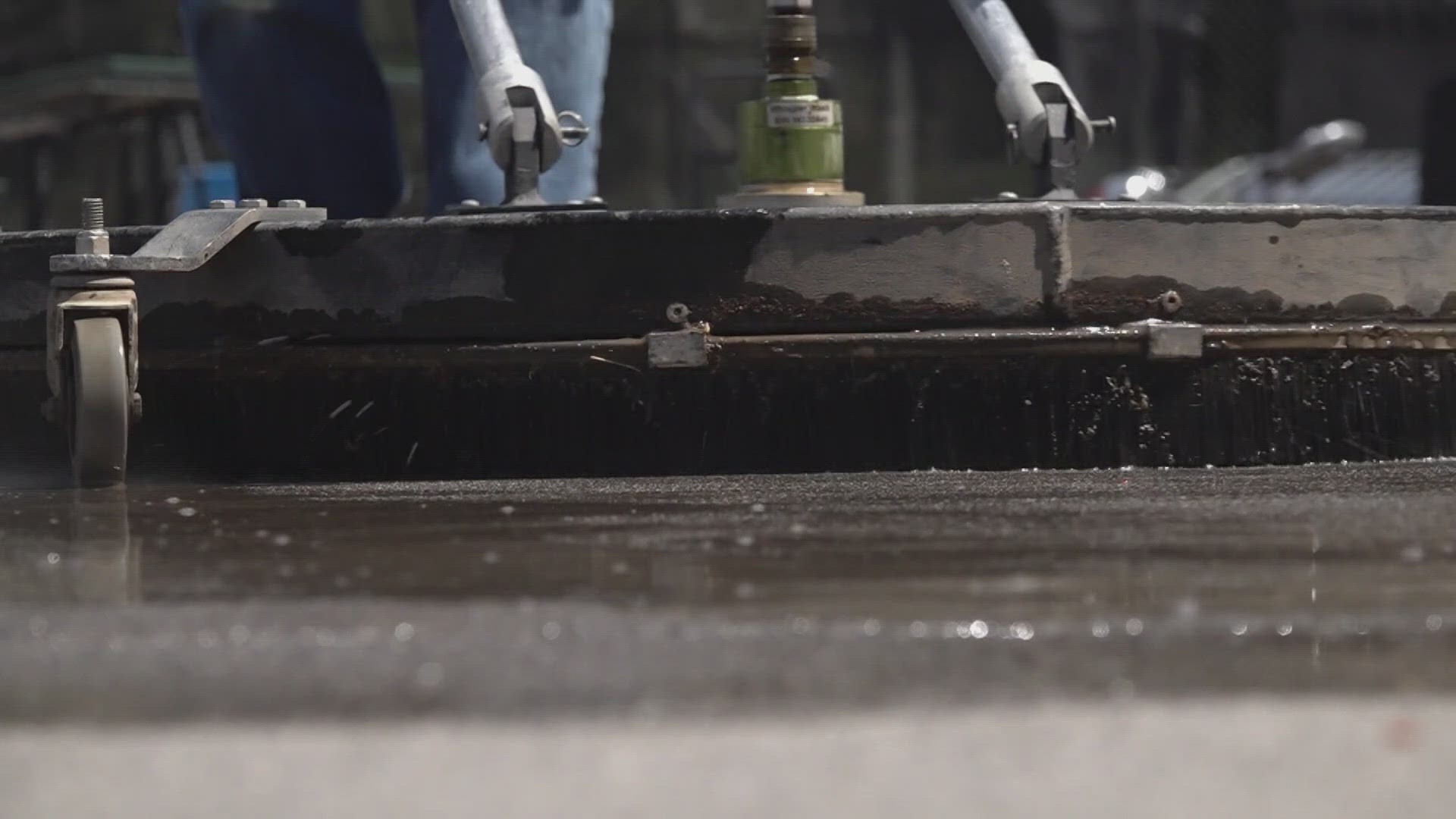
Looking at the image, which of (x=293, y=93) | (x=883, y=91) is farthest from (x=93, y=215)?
(x=883, y=91)

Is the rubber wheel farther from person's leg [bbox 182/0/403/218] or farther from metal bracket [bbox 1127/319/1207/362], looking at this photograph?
metal bracket [bbox 1127/319/1207/362]

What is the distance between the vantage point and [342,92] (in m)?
4.69

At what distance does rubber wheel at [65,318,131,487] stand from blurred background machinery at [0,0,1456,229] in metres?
6.69

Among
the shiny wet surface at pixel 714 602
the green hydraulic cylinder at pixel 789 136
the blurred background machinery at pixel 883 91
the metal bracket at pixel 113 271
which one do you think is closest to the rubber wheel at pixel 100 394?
the metal bracket at pixel 113 271

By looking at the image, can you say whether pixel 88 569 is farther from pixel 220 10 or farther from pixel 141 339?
pixel 220 10

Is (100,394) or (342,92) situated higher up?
Answer: (342,92)

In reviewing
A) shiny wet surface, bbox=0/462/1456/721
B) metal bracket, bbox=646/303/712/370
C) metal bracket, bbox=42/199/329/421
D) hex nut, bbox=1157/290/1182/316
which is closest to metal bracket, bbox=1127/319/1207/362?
hex nut, bbox=1157/290/1182/316

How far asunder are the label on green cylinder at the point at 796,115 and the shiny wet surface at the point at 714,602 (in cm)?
100

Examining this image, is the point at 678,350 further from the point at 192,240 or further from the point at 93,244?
the point at 93,244

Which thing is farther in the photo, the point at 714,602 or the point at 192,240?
the point at 192,240

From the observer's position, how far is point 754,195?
168 inches

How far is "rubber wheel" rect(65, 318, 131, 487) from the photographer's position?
378 cm

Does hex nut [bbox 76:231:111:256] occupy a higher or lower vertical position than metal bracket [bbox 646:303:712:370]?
higher

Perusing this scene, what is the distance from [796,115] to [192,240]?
111 centimetres
